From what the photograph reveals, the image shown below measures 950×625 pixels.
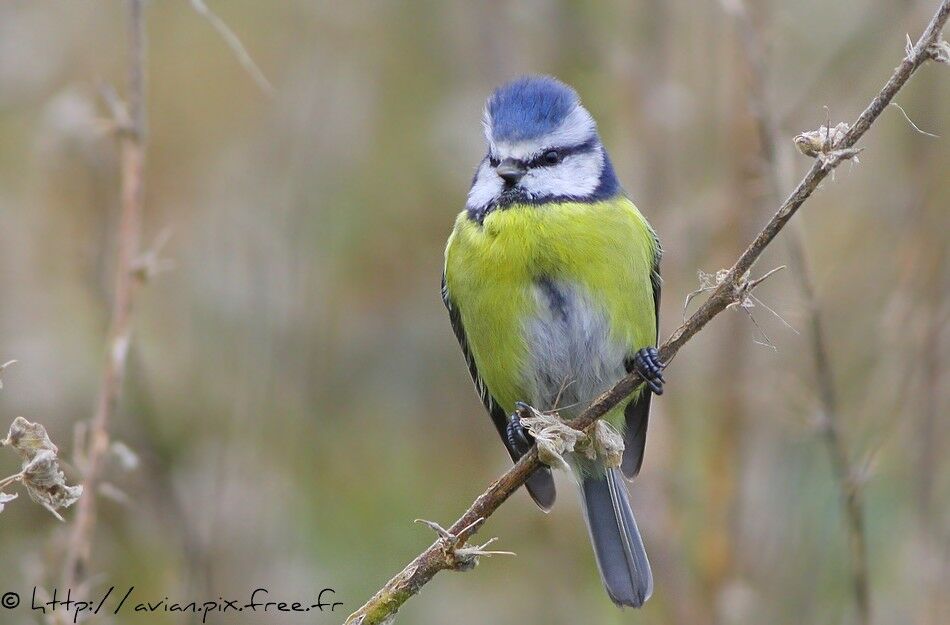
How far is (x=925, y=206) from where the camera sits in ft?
11.1

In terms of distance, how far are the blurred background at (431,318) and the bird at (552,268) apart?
1.36ft

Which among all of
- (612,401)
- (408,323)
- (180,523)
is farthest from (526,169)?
(408,323)

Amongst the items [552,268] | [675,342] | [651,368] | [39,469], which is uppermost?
[552,268]

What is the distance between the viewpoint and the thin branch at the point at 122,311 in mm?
2064

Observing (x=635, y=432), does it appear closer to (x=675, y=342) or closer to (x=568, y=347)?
(x=568, y=347)

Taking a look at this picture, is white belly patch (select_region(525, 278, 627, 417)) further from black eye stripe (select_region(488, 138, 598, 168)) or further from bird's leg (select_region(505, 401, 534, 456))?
black eye stripe (select_region(488, 138, 598, 168))

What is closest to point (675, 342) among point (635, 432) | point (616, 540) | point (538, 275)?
point (538, 275)

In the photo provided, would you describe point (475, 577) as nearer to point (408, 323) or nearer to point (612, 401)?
point (408, 323)

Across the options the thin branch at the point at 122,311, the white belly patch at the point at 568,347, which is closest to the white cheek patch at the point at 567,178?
the white belly patch at the point at 568,347

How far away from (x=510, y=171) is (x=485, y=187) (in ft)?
0.37

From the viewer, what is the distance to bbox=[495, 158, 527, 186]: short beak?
9.36ft

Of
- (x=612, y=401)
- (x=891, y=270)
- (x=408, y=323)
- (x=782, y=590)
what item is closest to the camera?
(x=612, y=401)

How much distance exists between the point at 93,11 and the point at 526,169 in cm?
252

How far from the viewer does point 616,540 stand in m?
3.16
